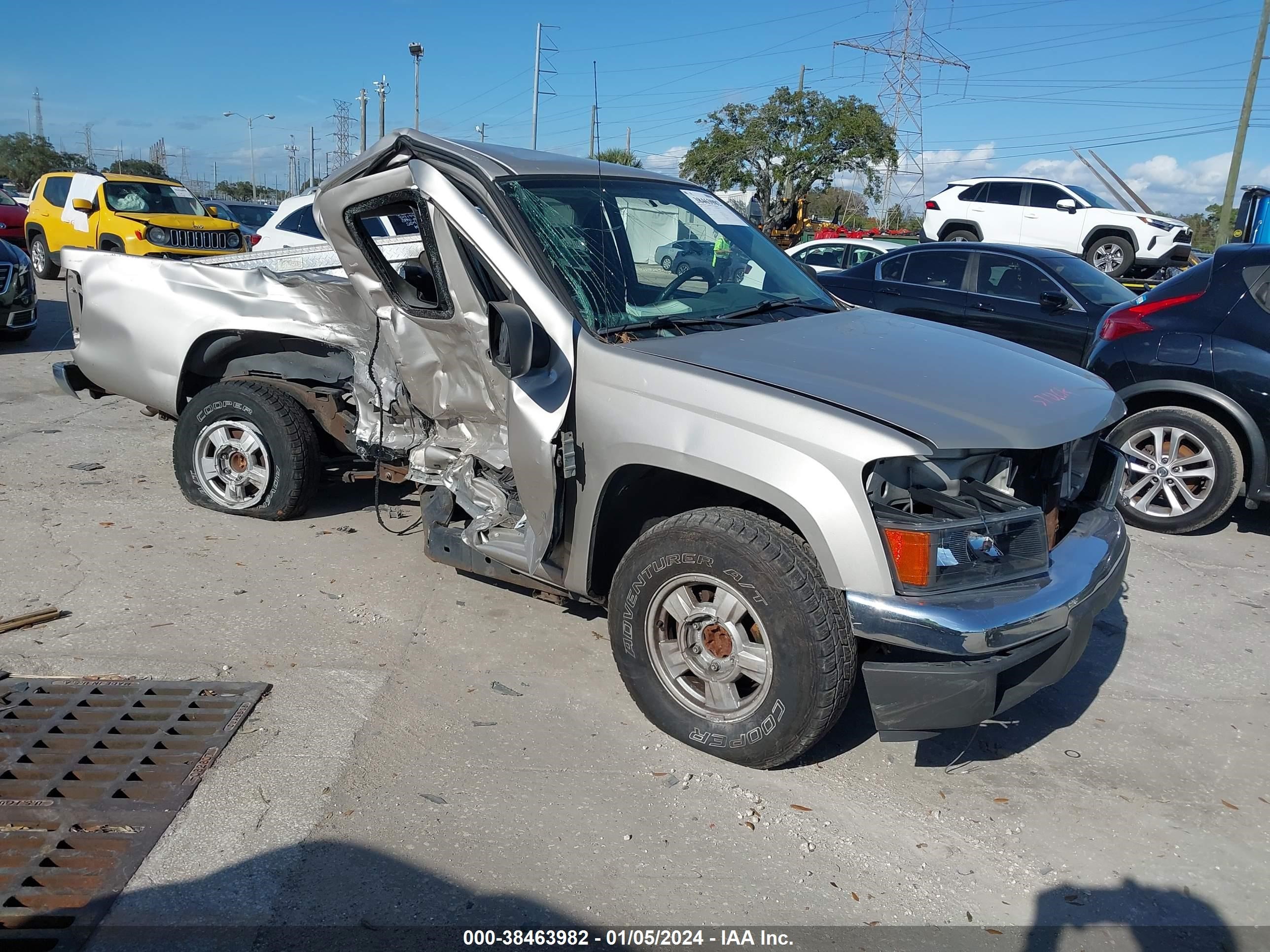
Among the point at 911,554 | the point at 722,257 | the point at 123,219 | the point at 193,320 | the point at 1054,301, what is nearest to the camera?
the point at 911,554

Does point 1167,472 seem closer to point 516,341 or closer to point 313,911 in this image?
point 516,341

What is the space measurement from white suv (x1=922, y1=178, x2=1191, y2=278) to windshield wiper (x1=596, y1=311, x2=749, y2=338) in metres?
14.4

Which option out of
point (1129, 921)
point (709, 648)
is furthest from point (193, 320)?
point (1129, 921)

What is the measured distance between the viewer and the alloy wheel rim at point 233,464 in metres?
5.25

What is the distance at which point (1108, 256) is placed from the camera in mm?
17234

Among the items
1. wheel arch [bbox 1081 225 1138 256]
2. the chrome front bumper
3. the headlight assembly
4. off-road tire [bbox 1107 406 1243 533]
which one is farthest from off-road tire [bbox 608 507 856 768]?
wheel arch [bbox 1081 225 1138 256]

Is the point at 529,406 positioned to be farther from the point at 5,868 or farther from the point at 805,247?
the point at 805,247

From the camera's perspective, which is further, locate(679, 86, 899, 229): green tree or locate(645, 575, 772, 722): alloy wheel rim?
locate(679, 86, 899, 229): green tree

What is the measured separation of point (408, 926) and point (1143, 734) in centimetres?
283

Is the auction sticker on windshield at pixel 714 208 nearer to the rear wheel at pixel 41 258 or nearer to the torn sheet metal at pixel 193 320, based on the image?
the torn sheet metal at pixel 193 320

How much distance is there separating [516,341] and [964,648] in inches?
70.3

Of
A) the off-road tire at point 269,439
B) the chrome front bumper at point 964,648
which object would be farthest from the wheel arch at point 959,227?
the chrome front bumper at point 964,648

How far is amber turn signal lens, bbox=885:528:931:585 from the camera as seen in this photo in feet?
9.18

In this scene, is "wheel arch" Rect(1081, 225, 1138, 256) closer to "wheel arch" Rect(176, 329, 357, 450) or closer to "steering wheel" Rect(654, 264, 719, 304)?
"steering wheel" Rect(654, 264, 719, 304)
